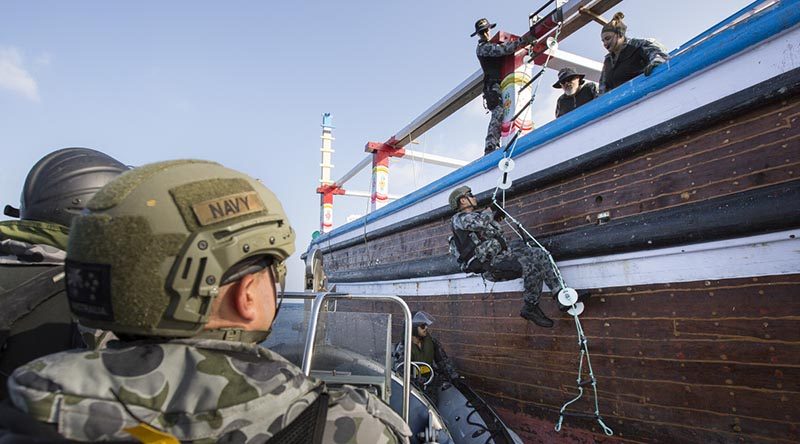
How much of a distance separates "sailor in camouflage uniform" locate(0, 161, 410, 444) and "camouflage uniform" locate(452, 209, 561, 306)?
269 centimetres

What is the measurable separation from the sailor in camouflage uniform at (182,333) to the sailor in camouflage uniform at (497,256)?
2.66m

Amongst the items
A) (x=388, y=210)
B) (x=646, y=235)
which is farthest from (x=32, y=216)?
(x=388, y=210)

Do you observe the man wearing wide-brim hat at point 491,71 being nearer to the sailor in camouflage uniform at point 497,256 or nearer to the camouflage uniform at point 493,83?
the camouflage uniform at point 493,83

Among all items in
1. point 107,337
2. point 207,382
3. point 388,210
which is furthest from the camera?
point 388,210

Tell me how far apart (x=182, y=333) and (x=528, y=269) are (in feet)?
9.84

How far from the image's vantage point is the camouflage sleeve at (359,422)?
2.90 feet

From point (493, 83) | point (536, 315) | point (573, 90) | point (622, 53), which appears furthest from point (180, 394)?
point (493, 83)

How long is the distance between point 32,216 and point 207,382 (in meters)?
1.93

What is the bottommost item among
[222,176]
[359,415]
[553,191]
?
[359,415]

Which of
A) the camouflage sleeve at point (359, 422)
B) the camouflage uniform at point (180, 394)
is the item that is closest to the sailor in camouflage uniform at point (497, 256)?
the camouflage sleeve at point (359, 422)

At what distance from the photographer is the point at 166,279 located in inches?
35.1

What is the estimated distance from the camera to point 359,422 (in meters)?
0.91

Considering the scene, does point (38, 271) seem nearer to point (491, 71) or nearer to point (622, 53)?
point (622, 53)

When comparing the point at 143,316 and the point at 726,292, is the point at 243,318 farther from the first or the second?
the point at 726,292
